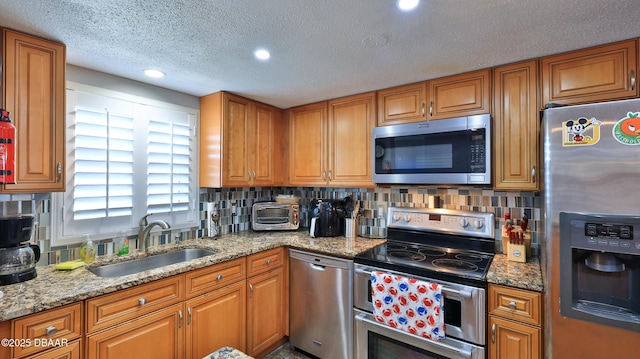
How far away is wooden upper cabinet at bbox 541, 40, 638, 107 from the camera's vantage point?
1.56 metres

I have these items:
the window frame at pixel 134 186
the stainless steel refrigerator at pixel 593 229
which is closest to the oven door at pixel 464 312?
the stainless steel refrigerator at pixel 593 229

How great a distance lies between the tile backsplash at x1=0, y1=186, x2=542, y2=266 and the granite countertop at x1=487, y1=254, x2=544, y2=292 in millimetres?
303

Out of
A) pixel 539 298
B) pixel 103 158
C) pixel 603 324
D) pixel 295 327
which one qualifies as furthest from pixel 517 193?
pixel 103 158

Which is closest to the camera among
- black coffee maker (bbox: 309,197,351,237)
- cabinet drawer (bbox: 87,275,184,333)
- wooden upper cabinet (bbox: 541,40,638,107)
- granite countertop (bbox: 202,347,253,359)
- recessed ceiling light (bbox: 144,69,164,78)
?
granite countertop (bbox: 202,347,253,359)

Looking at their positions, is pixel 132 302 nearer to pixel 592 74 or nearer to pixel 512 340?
pixel 512 340

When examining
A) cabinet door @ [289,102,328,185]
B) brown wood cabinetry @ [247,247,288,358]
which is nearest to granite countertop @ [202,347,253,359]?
brown wood cabinetry @ [247,247,288,358]

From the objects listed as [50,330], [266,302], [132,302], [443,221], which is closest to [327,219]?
[266,302]

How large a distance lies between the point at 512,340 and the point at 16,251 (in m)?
2.68

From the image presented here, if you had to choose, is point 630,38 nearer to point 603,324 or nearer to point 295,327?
point 603,324

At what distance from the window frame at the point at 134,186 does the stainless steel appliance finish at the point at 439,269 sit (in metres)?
1.58

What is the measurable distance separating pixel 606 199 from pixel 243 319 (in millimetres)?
2262

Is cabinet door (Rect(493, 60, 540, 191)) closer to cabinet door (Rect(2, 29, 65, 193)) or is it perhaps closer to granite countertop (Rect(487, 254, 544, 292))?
granite countertop (Rect(487, 254, 544, 292))

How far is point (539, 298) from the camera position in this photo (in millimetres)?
1513

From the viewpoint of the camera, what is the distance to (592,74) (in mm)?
1649
